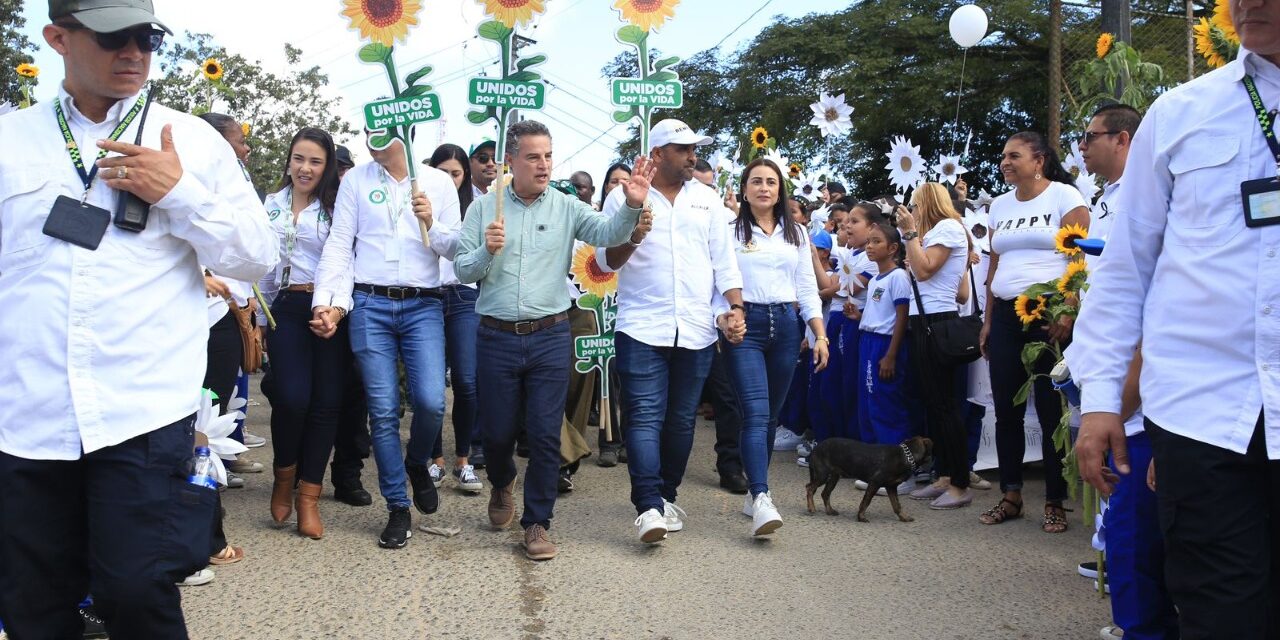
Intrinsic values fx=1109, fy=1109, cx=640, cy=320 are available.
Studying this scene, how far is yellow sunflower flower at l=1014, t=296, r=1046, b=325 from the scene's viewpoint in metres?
5.22

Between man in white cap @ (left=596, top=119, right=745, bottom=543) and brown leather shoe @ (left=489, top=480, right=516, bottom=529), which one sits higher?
man in white cap @ (left=596, top=119, right=745, bottom=543)

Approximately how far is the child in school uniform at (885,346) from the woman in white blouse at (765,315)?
3.04ft

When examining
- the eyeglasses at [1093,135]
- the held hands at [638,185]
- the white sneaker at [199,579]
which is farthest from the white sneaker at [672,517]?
the eyeglasses at [1093,135]

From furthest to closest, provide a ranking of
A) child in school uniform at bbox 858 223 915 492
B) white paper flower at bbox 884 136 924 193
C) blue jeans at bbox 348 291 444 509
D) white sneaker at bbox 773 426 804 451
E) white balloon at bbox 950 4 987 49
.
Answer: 1. white balloon at bbox 950 4 987 49
2. white paper flower at bbox 884 136 924 193
3. white sneaker at bbox 773 426 804 451
4. child in school uniform at bbox 858 223 915 492
5. blue jeans at bbox 348 291 444 509

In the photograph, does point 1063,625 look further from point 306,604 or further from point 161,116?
point 161,116

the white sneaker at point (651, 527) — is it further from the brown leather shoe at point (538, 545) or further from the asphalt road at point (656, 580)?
the brown leather shoe at point (538, 545)

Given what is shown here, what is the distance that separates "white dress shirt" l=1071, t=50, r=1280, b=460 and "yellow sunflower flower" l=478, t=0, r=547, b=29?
359cm

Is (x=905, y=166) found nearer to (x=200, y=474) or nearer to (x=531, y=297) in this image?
(x=531, y=297)

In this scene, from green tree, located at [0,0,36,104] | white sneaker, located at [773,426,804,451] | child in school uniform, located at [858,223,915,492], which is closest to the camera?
child in school uniform, located at [858,223,915,492]

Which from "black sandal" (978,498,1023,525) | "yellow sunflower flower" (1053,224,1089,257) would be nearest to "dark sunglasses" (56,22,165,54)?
"yellow sunflower flower" (1053,224,1089,257)

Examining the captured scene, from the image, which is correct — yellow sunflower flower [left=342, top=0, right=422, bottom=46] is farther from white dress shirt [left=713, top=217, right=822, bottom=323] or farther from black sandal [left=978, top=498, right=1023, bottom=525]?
black sandal [left=978, top=498, right=1023, bottom=525]

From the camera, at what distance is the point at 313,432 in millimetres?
5641

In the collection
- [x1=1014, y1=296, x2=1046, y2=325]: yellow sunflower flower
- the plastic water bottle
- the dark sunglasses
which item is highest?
the dark sunglasses

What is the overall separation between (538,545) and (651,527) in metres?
0.55
